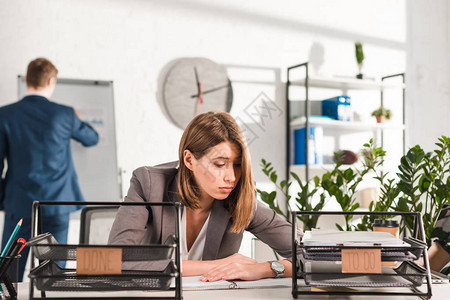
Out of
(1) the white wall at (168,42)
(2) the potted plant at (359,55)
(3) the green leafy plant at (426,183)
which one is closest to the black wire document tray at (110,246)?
(3) the green leafy plant at (426,183)

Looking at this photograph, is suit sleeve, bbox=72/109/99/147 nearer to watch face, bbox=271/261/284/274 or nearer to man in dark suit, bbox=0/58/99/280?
man in dark suit, bbox=0/58/99/280

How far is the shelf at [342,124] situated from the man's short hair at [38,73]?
1.69m

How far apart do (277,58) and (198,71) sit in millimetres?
632

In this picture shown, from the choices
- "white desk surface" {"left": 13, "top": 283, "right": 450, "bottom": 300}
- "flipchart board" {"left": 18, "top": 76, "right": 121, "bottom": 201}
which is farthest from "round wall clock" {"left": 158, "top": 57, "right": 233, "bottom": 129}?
"white desk surface" {"left": 13, "top": 283, "right": 450, "bottom": 300}

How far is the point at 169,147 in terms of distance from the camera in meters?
3.34

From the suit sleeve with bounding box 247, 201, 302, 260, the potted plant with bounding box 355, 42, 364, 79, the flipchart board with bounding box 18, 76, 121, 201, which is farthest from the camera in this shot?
the potted plant with bounding box 355, 42, 364, 79

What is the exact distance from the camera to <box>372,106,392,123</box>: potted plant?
3.64 m

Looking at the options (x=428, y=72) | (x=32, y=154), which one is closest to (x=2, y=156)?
(x=32, y=154)

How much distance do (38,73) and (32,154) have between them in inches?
19.3

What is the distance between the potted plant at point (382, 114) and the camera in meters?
3.64

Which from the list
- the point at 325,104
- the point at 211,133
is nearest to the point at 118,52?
the point at 325,104

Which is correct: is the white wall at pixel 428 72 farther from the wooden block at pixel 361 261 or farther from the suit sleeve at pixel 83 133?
the wooden block at pixel 361 261

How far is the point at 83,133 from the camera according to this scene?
119 inches

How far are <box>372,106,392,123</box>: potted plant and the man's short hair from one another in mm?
2347
